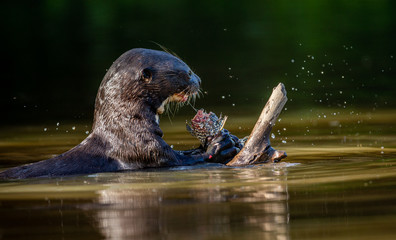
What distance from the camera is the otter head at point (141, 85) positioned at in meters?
7.83

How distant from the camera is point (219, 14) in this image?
23.2 metres

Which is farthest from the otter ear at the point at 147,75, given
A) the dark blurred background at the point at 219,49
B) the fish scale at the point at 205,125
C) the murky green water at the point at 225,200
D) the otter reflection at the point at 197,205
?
the dark blurred background at the point at 219,49

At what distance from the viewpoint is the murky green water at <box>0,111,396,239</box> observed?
4.95 m

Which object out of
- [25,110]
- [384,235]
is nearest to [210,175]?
[384,235]

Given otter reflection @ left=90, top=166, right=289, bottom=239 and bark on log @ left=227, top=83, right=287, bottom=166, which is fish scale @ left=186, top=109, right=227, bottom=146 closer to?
bark on log @ left=227, top=83, right=287, bottom=166

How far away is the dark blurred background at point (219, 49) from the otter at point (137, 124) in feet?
13.6

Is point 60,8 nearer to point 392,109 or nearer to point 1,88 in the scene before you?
point 1,88

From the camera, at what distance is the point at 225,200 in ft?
19.0

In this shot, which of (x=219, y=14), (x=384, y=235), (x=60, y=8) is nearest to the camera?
(x=384, y=235)

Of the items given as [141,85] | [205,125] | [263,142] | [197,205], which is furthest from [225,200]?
[141,85]

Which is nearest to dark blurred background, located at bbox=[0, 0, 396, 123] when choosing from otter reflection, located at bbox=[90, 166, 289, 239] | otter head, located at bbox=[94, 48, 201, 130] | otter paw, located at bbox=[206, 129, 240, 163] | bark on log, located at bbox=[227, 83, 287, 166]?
otter head, located at bbox=[94, 48, 201, 130]

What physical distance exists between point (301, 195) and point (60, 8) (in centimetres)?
2123

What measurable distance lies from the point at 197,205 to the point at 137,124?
7.22 ft

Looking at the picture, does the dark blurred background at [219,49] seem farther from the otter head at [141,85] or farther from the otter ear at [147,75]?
the otter ear at [147,75]
